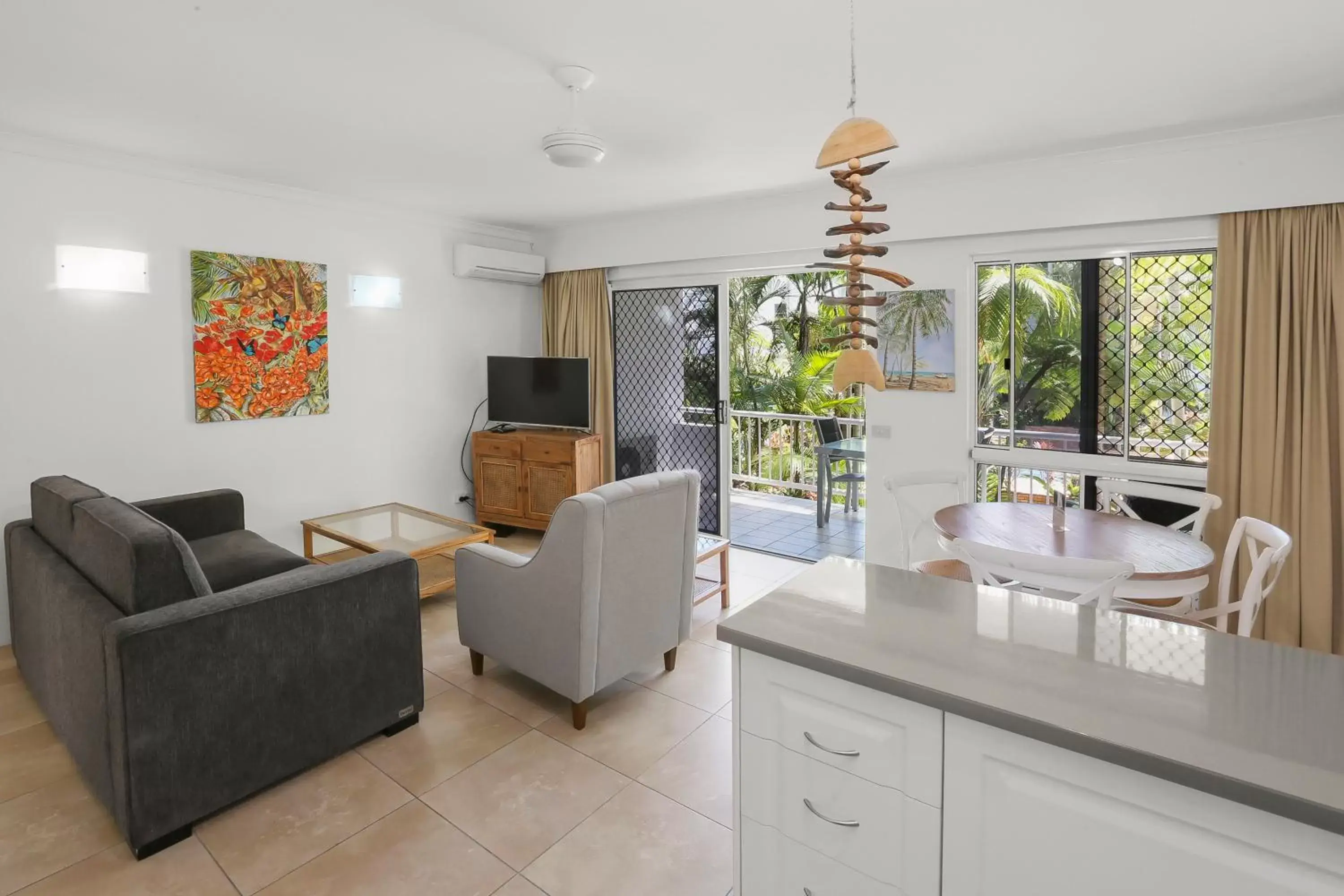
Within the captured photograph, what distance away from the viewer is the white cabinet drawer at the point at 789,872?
52.0 inches

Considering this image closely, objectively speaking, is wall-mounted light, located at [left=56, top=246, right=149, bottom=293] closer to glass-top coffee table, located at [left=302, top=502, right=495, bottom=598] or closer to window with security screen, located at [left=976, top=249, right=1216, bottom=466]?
glass-top coffee table, located at [left=302, top=502, right=495, bottom=598]

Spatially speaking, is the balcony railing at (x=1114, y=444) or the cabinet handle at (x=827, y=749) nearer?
the cabinet handle at (x=827, y=749)

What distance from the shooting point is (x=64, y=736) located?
2400 millimetres

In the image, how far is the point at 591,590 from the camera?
8.30ft

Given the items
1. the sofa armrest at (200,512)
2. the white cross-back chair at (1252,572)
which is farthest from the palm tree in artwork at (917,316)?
the sofa armrest at (200,512)

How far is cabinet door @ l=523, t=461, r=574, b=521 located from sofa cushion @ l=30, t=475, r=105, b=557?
2.69 m

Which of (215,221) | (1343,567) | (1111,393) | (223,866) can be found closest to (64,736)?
(223,866)

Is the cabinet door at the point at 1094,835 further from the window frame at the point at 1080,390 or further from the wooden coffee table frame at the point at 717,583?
the window frame at the point at 1080,390

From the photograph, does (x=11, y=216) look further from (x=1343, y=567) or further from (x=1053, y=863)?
(x=1343, y=567)

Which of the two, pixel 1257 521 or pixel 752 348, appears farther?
pixel 752 348

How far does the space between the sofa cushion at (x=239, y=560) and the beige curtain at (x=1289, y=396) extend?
4263 millimetres

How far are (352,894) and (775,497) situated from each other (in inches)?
196

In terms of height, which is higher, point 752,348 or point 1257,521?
point 752,348

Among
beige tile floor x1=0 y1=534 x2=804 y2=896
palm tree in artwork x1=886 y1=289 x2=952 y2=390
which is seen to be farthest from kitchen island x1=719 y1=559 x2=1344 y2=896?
palm tree in artwork x1=886 y1=289 x2=952 y2=390
